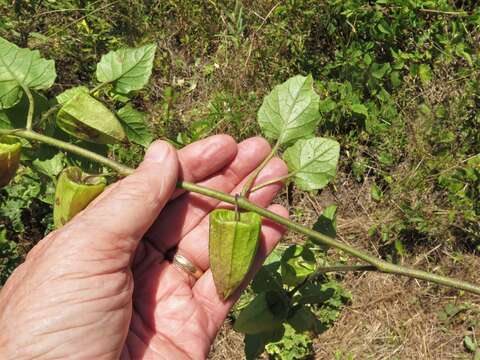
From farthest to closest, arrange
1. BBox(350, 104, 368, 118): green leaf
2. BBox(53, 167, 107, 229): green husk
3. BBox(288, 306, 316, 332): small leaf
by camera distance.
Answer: BBox(350, 104, 368, 118): green leaf, BBox(288, 306, 316, 332): small leaf, BBox(53, 167, 107, 229): green husk

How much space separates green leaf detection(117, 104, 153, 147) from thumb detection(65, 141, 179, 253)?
0.06 metres

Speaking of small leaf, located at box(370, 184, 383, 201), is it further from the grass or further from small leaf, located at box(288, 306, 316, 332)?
small leaf, located at box(288, 306, 316, 332)

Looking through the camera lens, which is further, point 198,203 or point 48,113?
point 198,203

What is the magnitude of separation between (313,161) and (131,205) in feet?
2.01

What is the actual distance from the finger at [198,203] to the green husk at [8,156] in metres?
0.62

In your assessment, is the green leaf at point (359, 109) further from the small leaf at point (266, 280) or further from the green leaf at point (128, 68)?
the green leaf at point (128, 68)

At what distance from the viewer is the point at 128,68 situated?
168cm

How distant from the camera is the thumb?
5.18 feet

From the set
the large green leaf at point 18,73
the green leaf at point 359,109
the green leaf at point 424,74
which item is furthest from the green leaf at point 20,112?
the green leaf at point 424,74

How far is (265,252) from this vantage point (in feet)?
6.36

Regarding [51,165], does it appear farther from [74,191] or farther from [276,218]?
[276,218]

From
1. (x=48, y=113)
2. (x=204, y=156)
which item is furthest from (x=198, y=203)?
(x=48, y=113)

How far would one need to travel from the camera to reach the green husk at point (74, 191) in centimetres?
157

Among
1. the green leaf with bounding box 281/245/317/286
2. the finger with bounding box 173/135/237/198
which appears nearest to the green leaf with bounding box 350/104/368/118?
the finger with bounding box 173/135/237/198
